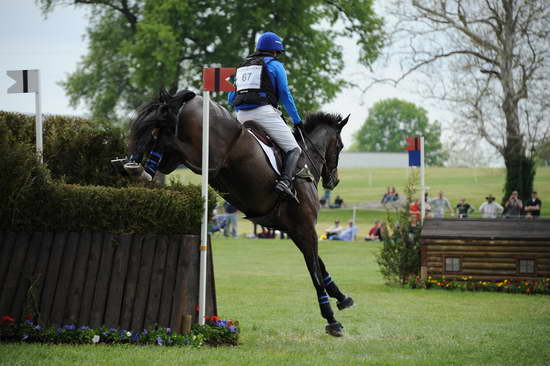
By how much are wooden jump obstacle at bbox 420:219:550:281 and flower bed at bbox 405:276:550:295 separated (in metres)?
0.11

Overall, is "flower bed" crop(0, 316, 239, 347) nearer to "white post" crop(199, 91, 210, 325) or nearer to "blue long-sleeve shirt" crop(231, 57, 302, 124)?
"white post" crop(199, 91, 210, 325)

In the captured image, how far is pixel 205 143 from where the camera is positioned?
23.6ft

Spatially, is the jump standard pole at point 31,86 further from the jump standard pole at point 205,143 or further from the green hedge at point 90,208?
the jump standard pole at point 205,143

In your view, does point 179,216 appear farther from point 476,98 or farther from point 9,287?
point 476,98

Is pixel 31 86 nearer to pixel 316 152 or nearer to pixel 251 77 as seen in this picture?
pixel 251 77

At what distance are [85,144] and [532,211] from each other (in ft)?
71.3

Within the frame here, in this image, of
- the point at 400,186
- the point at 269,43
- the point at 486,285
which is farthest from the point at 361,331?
the point at 400,186

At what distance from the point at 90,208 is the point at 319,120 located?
3431 mm

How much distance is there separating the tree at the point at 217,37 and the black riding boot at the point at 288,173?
2373cm

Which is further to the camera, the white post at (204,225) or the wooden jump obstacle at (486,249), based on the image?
the wooden jump obstacle at (486,249)

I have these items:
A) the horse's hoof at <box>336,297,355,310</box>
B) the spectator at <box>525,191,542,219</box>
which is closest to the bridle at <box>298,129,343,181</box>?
the horse's hoof at <box>336,297,355,310</box>

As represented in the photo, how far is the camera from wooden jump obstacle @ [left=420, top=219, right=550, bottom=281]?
15156 millimetres

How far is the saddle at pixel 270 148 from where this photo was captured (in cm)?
789

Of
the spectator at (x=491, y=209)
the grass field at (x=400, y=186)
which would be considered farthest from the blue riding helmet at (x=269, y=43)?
the grass field at (x=400, y=186)
